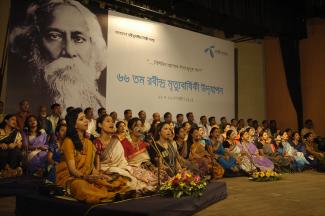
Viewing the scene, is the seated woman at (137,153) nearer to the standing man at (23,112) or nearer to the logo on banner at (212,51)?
the standing man at (23,112)

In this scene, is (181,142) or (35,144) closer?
(35,144)

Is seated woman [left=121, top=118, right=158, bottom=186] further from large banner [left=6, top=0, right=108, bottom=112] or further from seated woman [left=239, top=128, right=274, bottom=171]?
seated woman [left=239, top=128, right=274, bottom=171]

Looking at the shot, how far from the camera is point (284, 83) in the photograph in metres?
11.3

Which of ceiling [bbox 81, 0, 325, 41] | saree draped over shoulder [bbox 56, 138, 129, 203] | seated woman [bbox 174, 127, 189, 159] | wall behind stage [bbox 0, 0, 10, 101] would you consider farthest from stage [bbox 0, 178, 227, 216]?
ceiling [bbox 81, 0, 325, 41]

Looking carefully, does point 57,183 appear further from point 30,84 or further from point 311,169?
point 311,169

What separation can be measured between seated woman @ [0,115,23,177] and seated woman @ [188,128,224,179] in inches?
105

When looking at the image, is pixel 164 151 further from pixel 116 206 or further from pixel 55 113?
pixel 55 113

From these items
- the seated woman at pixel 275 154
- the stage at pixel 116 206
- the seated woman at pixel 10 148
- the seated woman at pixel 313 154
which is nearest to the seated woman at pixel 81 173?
the stage at pixel 116 206

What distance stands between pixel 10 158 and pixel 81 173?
87.4 inches

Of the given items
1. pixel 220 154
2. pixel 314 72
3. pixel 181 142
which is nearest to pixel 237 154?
pixel 220 154

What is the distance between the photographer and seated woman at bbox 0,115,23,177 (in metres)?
5.48

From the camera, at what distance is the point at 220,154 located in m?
7.29

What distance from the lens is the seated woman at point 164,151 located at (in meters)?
4.99

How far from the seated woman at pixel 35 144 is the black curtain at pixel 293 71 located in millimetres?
7377
